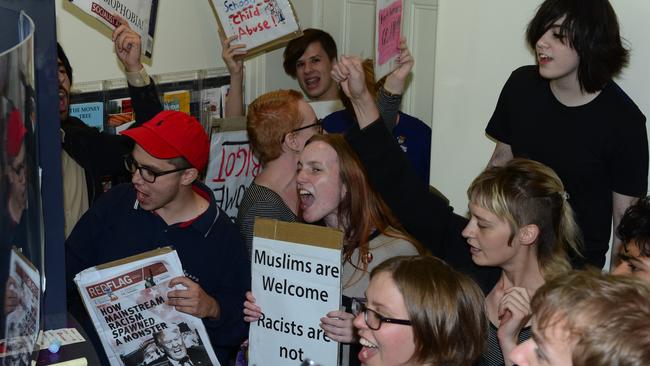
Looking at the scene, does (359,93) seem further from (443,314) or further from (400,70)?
(443,314)

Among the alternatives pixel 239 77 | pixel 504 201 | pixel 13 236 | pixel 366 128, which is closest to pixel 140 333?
pixel 366 128

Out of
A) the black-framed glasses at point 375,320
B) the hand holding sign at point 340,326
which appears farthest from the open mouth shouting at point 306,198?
the black-framed glasses at point 375,320

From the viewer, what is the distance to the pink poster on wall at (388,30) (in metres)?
3.32

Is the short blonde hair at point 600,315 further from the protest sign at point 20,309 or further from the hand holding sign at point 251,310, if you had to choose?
the hand holding sign at point 251,310

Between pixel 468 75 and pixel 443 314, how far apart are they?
5.77 ft

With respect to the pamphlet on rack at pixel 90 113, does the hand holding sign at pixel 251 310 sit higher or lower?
lower

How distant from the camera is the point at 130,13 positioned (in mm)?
4180

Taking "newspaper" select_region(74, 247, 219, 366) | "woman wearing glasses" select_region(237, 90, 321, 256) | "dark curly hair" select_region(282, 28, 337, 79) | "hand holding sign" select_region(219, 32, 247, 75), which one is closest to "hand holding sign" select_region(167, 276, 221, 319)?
"newspaper" select_region(74, 247, 219, 366)

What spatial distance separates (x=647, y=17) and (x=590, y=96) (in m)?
0.38

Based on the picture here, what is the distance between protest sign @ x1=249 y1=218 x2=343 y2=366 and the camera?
295cm

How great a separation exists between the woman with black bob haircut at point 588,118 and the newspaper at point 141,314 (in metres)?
1.45

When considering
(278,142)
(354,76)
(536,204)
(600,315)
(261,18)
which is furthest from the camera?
(261,18)

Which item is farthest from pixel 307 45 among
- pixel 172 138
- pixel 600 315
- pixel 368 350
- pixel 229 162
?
pixel 600 315

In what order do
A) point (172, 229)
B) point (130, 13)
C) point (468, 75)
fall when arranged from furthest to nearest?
point (130, 13)
point (468, 75)
point (172, 229)
